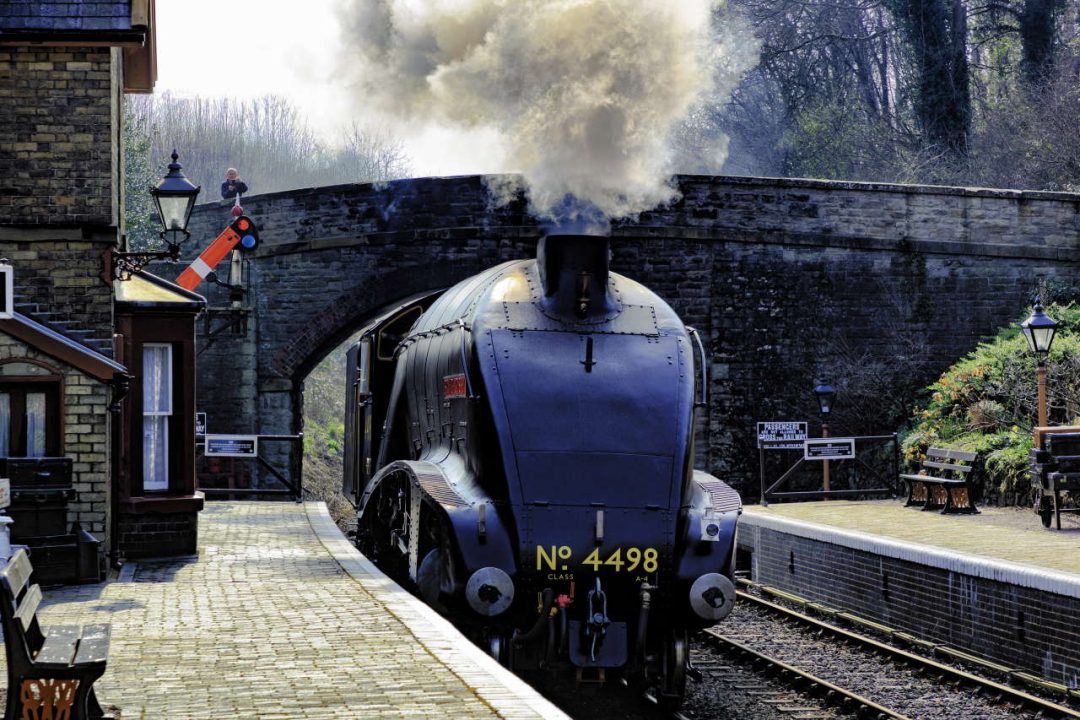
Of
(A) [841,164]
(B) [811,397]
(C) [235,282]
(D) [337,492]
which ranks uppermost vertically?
(A) [841,164]

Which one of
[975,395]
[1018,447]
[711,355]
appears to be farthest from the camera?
[711,355]

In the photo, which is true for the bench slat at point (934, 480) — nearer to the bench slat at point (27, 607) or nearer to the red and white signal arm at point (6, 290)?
the red and white signal arm at point (6, 290)

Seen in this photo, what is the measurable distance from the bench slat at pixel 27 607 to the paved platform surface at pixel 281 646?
2.30 ft

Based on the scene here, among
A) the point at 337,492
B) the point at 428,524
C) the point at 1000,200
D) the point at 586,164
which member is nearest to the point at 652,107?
the point at 586,164

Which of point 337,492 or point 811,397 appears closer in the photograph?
point 811,397

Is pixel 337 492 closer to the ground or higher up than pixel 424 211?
closer to the ground

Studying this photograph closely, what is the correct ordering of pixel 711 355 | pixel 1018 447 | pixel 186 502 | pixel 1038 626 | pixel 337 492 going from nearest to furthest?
pixel 1038 626 < pixel 186 502 < pixel 1018 447 < pixel 711 355 < pixel 337 492

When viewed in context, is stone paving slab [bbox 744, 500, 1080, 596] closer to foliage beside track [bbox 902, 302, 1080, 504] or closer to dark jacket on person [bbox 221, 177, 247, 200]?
foliage beside track [bbox 902, 302, 1080, 504]

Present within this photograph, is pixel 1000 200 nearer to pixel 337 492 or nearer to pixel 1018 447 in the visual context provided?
pixel 1018 447

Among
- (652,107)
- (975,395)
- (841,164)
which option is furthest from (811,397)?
(841,164)

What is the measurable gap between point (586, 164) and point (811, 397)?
515 inches

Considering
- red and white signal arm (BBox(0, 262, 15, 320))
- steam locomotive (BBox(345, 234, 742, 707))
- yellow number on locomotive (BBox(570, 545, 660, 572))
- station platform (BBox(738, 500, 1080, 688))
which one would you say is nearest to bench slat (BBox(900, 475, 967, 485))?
station platform (BBox(738, 500, 1080, 688))

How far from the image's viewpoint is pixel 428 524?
1006 centimetres

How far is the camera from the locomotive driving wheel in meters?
9.55
